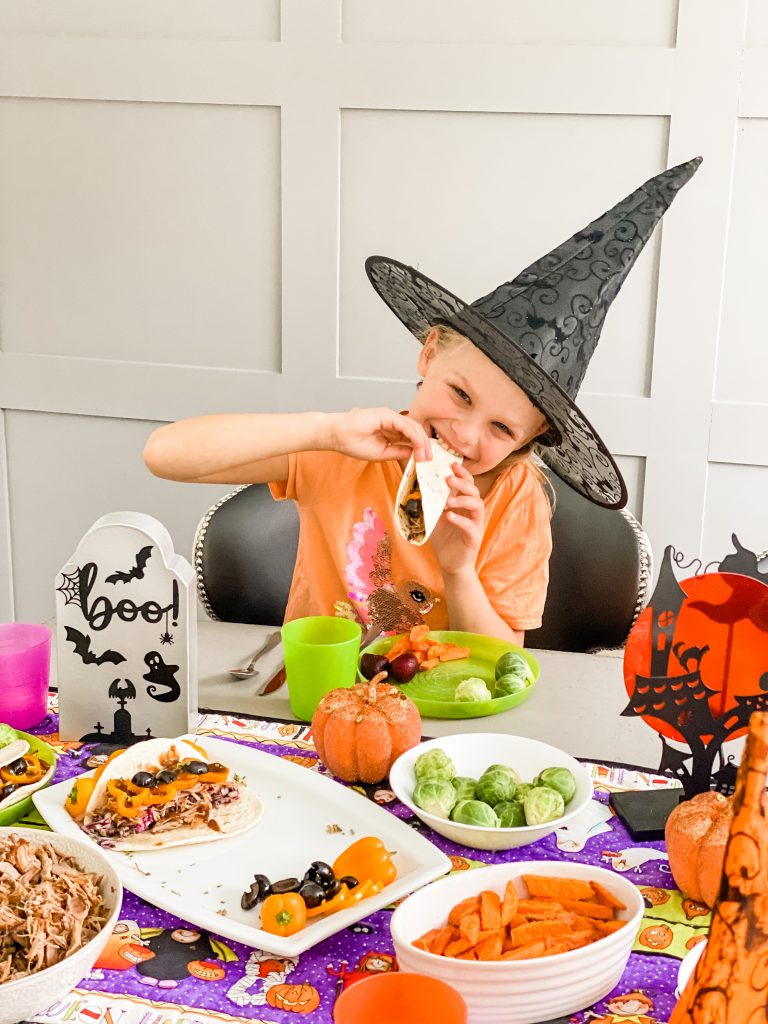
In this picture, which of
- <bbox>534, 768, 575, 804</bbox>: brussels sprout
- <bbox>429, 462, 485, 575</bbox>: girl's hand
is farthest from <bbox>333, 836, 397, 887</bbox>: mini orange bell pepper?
<bbox>429, 462, 485, 575</bbox>: girl's hand

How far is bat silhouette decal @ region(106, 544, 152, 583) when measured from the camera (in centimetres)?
131

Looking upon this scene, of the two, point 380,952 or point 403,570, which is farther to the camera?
point 403,570

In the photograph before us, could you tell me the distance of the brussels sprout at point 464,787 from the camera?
3.76 feet

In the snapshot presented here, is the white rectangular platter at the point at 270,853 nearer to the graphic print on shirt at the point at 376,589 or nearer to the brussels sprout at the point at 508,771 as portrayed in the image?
the brussels sprout at the point at 508,771

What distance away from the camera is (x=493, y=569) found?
2.05 meters

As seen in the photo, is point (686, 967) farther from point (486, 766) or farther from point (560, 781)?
point (486, 766)

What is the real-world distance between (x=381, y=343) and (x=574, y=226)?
59cm

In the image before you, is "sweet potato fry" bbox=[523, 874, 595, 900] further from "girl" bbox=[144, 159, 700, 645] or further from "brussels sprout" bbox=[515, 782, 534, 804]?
"girl" bbox=[144, 159, 700, 645]

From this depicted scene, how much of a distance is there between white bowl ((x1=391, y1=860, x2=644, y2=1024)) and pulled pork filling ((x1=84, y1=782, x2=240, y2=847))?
29 cm

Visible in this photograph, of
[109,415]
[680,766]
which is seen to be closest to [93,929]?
[680,766]

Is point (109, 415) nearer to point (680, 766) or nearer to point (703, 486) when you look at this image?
point (703, 486)

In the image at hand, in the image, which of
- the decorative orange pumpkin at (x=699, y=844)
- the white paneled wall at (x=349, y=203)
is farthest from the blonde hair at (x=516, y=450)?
the decorative orange pumpkin at (x=699, y=844)

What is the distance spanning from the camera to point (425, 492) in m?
1.69

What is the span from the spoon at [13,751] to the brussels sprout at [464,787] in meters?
0.50
